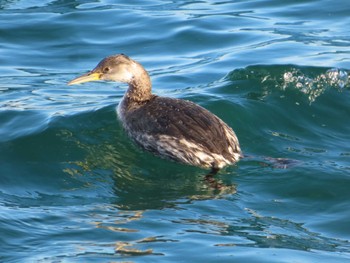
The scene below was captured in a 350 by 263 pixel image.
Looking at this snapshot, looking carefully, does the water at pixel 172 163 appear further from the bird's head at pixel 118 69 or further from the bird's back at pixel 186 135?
the bird's head at pixel 118 69

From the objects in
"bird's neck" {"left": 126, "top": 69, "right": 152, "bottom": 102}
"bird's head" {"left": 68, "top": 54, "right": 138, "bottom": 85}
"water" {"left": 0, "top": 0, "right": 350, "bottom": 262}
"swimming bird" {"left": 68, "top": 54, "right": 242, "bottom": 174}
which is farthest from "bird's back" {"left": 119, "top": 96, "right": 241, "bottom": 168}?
"bird's head" {"left": 68, "top": 54, "right": 138, "bottom": 85}

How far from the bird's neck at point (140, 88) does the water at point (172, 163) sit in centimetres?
43

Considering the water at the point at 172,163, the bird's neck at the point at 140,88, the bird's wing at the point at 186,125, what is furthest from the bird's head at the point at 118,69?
the bird's wing at the point at 186,125

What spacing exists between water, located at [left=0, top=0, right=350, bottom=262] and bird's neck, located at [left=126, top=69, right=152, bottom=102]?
0.43 m

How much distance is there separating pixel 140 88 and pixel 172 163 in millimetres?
1256

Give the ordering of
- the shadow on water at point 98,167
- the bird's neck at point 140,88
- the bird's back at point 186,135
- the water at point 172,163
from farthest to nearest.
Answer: the bird's neck at point 140,88, the bird's back at point 186,135, the shadow on water at point 98,167, the water at point 172,163

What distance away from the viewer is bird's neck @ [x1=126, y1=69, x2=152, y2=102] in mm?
11203

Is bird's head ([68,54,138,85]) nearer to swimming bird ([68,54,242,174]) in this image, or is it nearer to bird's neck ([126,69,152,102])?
bird's neck ([126,69,152,102])

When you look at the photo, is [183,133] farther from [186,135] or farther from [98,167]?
[98,167]

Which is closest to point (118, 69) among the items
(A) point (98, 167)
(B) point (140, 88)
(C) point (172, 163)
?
(B) point (140, 88)

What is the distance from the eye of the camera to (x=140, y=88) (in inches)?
441

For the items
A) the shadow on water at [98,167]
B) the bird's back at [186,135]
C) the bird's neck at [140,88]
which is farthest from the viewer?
the bird's neck at [140,88]

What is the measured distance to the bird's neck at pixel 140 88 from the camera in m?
11.2

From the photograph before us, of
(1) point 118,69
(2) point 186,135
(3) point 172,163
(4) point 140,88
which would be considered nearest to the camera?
(2) point 186,135
